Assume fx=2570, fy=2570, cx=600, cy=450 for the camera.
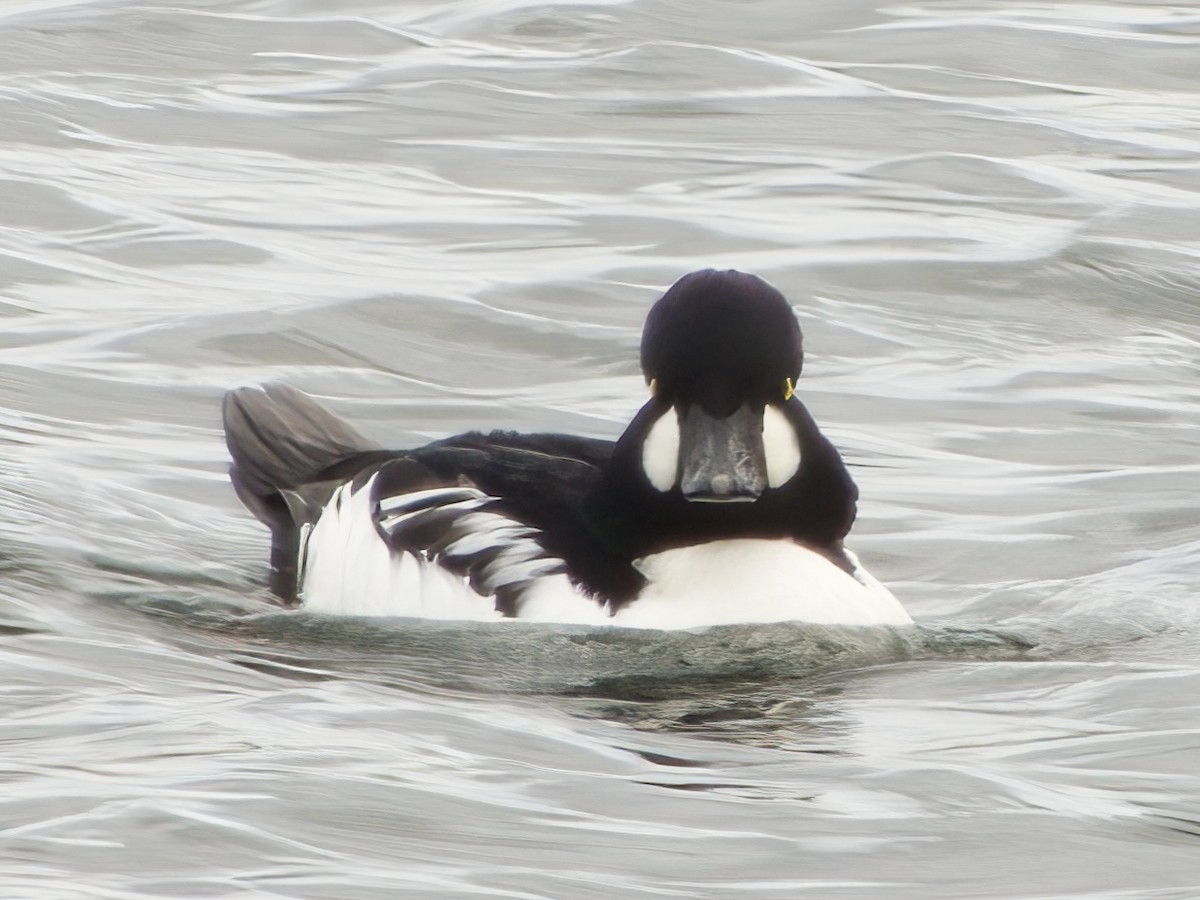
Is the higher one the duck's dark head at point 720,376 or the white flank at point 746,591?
the duck's dark head at point 720,376

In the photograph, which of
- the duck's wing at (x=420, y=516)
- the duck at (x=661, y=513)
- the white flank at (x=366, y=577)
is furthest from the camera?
the white flank at (x=366, y=577)

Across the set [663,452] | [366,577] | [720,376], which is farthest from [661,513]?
[366,577]

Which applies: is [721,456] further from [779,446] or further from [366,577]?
[366,577]

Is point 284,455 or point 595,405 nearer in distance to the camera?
point 284,455

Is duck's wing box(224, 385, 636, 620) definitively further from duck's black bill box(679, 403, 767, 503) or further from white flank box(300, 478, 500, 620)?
duck's black bill box(679, 403, 767, 503)

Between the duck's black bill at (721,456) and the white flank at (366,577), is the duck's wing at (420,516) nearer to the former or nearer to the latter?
the white flank at (366,577)

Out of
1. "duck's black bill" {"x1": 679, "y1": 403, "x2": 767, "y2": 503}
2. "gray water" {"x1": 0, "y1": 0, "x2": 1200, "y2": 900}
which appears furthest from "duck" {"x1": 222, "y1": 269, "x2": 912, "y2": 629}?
"gray water" {"x1": 0, "y1": 0, "x2": 1200, "y2": 900}

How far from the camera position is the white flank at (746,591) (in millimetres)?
7367

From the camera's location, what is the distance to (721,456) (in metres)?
7.20

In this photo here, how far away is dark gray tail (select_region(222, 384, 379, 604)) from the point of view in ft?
28.5

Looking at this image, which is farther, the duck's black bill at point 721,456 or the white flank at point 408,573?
the white flank at point 408,573

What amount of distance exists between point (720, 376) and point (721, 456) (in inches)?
8.8

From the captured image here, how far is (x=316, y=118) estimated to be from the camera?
602 inches

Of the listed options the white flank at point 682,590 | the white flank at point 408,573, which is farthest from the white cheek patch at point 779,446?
the white flank at point 408,573
